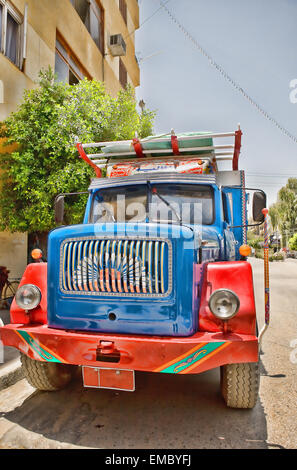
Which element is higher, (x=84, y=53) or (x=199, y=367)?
(x=84, y=53)

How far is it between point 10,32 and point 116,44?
913 cm

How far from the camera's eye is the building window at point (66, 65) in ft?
43.2

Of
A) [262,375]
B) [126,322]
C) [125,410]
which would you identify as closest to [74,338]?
[126,322]

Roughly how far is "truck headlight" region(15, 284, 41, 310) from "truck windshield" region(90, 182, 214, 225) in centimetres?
143

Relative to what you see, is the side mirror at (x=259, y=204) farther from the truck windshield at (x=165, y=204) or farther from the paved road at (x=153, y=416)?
the paved road at (x=153, y=416)

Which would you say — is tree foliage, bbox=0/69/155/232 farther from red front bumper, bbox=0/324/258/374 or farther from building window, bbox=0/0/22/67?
red front bumper, bbox=0/324/258/374

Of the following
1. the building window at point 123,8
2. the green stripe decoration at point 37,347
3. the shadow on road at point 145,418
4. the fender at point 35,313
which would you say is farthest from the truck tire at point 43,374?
the building window at point 123,8

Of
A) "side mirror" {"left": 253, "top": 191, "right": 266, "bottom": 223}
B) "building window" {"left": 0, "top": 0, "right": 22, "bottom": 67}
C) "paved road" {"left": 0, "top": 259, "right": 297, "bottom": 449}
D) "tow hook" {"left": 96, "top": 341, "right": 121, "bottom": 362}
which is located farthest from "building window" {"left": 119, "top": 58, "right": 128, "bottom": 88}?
"tow hook" {"left": 96, "top": 341, "right": 121, "bottom": 362}

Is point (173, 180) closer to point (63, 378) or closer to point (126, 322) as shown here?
point (126, 322)

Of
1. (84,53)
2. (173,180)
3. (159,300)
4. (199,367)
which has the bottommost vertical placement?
(199,367)

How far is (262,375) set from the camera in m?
4.69
